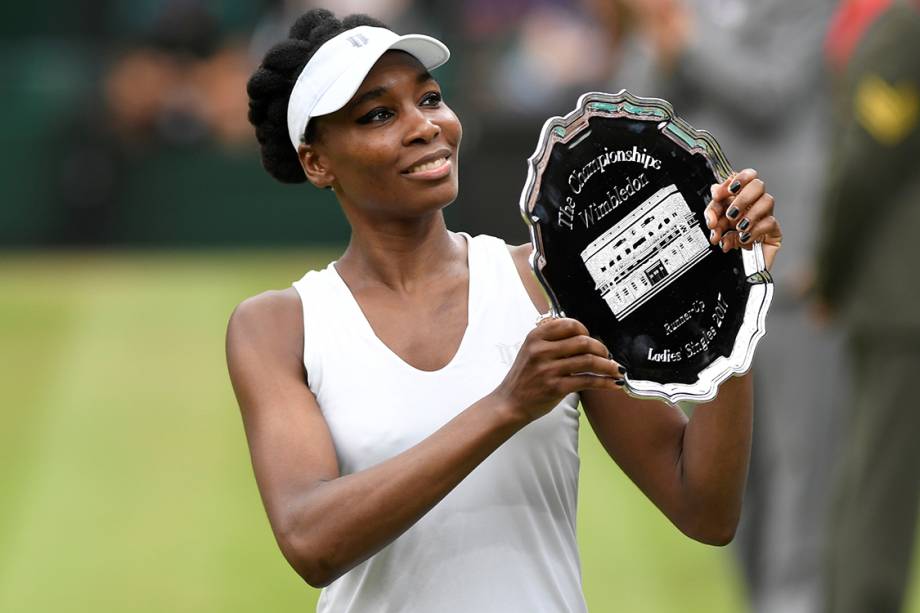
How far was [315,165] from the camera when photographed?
312 cm

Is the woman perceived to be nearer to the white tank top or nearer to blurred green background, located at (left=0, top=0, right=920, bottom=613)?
the white tank top

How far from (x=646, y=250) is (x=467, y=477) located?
52 cm

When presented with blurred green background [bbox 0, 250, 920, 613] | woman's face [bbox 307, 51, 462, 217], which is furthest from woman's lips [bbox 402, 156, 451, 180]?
blurred green background [bbox 0, 250, 920, 613]

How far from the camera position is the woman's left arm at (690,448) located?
2.86 m

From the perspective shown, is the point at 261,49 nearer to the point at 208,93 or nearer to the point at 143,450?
the point at 208,93

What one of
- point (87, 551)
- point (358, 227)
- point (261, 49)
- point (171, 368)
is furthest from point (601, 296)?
point (261, 49)

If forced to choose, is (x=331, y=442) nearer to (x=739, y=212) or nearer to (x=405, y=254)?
(x=405, y=254)

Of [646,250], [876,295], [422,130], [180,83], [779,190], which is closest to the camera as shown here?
[646,250]

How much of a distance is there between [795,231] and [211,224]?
9.10m

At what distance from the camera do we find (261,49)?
1477 cm

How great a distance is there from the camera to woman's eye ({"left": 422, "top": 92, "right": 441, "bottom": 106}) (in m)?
3.00

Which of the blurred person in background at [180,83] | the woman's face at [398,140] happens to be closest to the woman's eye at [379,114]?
the woman's face at [398,140]

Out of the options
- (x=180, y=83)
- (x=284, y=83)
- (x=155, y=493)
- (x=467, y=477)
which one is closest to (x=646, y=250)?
(x=467, y=477)

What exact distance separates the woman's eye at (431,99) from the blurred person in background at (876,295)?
2.43 meters
